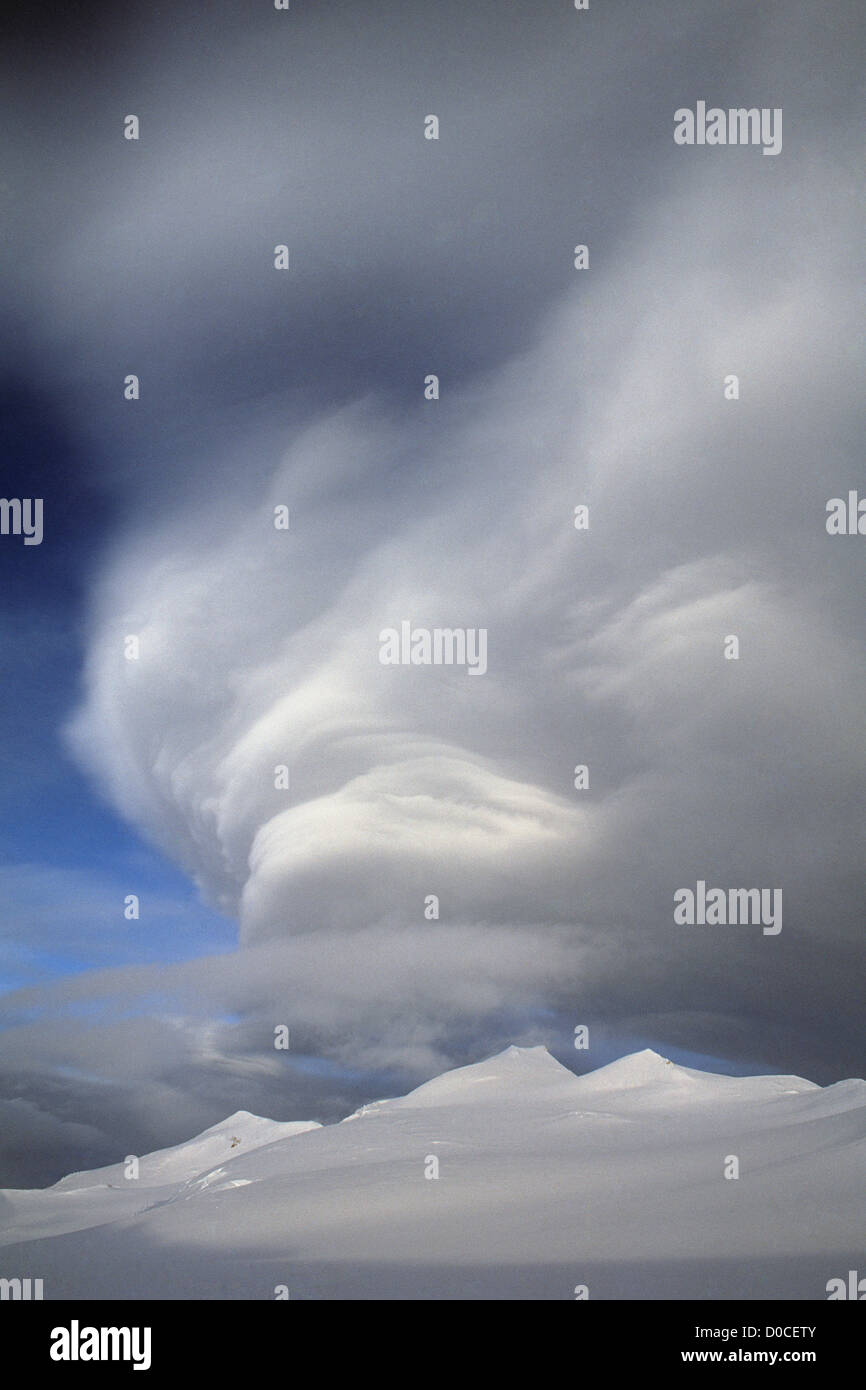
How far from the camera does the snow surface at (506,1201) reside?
10.2m

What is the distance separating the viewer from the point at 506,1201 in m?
10.7

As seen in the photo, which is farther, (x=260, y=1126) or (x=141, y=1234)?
(x=260, y=1126)

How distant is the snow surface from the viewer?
33.6ft

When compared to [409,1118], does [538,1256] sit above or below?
below
